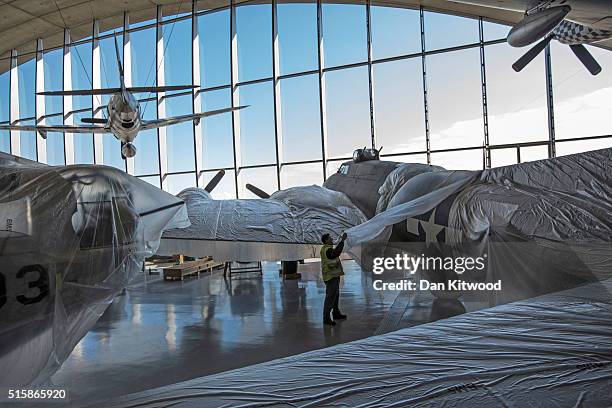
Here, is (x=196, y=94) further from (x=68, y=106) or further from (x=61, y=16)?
(x=61, y=16)

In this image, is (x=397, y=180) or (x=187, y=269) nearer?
(x=397, y=180)

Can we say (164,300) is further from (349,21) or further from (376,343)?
(349,21)

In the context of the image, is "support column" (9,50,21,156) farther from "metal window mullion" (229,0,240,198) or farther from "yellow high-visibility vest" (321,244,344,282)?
"yellow high-visibility vest" (321,244,344,282)

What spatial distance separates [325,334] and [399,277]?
2320 mm

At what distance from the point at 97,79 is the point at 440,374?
20751mm

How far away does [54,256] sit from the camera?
12.5 ft

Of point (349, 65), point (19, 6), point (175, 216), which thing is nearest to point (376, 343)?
point (175, 216)

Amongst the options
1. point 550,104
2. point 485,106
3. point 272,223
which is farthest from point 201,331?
point 550,104

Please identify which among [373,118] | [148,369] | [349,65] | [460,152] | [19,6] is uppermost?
[19,6]

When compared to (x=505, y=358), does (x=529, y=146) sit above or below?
above

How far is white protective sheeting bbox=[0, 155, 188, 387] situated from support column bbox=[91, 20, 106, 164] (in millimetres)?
16012

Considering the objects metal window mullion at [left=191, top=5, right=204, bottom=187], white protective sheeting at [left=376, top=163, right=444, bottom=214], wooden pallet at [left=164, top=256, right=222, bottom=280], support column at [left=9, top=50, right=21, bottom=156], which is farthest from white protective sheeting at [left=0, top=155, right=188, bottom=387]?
support column at [left=9, top=50, right=21, bottom=156]

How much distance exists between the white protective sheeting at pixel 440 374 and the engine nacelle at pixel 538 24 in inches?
133

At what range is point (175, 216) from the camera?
6.55 m
